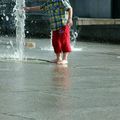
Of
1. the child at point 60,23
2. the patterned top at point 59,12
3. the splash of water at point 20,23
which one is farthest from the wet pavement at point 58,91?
the splash of water at point 20,23

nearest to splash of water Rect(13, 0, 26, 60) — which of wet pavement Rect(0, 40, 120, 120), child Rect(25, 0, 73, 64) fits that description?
child Rect(25, 0, 73, 64)

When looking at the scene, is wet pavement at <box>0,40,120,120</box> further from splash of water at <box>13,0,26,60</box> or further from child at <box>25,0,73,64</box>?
splash of water at <box>13,0,26,60</box>

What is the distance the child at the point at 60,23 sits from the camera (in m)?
12.6

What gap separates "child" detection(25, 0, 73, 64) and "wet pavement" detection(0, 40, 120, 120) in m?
0.64

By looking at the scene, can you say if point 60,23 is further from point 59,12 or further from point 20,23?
point 20,23

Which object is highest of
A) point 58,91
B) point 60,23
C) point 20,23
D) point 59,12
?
point 59,12

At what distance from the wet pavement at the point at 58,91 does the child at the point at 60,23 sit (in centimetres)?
64

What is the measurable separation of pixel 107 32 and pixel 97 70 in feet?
42.3

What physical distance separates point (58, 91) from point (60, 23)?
4680 mm

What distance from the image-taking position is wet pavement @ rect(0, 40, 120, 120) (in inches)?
252

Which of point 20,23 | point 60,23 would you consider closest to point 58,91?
point 60,23

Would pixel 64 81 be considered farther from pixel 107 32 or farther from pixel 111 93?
pixel 107 32

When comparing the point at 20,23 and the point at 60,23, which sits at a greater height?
the point at 60,23

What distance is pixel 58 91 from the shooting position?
8102mm
